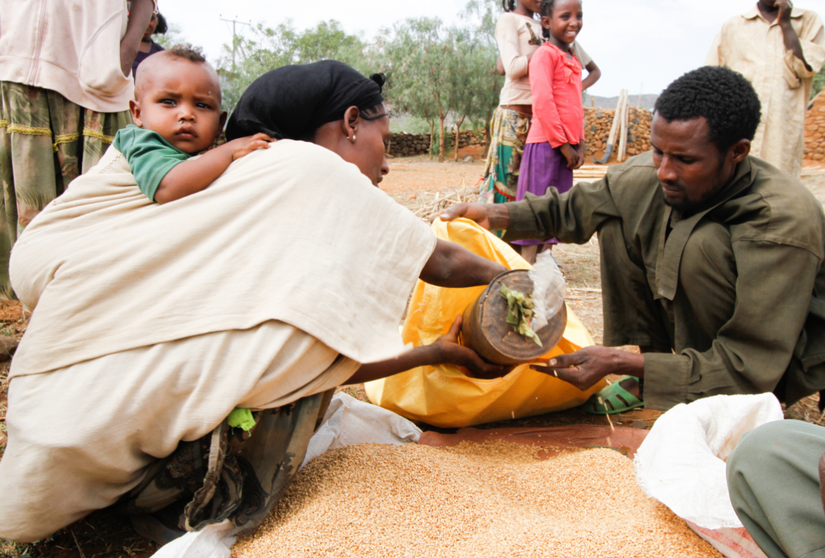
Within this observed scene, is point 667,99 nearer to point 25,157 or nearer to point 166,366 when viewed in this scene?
point 166,366

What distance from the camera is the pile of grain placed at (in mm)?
1422

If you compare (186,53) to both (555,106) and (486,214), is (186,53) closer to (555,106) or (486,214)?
(486,214)

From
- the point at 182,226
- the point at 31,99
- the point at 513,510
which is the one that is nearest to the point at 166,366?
the point at 182,226

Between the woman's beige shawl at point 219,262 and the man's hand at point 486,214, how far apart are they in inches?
44.0

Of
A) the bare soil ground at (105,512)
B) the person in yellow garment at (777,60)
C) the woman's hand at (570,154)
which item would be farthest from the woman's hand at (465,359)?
the person in yellow garment at (777,60)

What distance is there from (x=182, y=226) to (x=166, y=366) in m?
0.35

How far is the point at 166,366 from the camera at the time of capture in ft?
4.39

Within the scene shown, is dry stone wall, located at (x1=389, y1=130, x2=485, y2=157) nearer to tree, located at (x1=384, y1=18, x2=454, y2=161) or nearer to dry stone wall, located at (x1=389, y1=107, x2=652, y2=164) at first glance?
tree, located at (x1=384, y1=18, x2=454, y2=161)

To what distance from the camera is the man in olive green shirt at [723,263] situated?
2.02 metres

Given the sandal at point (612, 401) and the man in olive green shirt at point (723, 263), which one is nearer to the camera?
the man in olive green shirt at point (723, 263)

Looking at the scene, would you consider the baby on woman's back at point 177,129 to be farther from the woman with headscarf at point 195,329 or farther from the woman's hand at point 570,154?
the woman's hand at point 570,154

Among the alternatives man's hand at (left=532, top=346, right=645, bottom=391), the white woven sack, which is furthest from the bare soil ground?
the white woven sack

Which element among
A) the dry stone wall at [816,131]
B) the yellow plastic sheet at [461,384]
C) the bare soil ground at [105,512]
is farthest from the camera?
the dry stone wall at [816,131]

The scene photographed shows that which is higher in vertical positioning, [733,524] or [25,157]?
[25,157]
